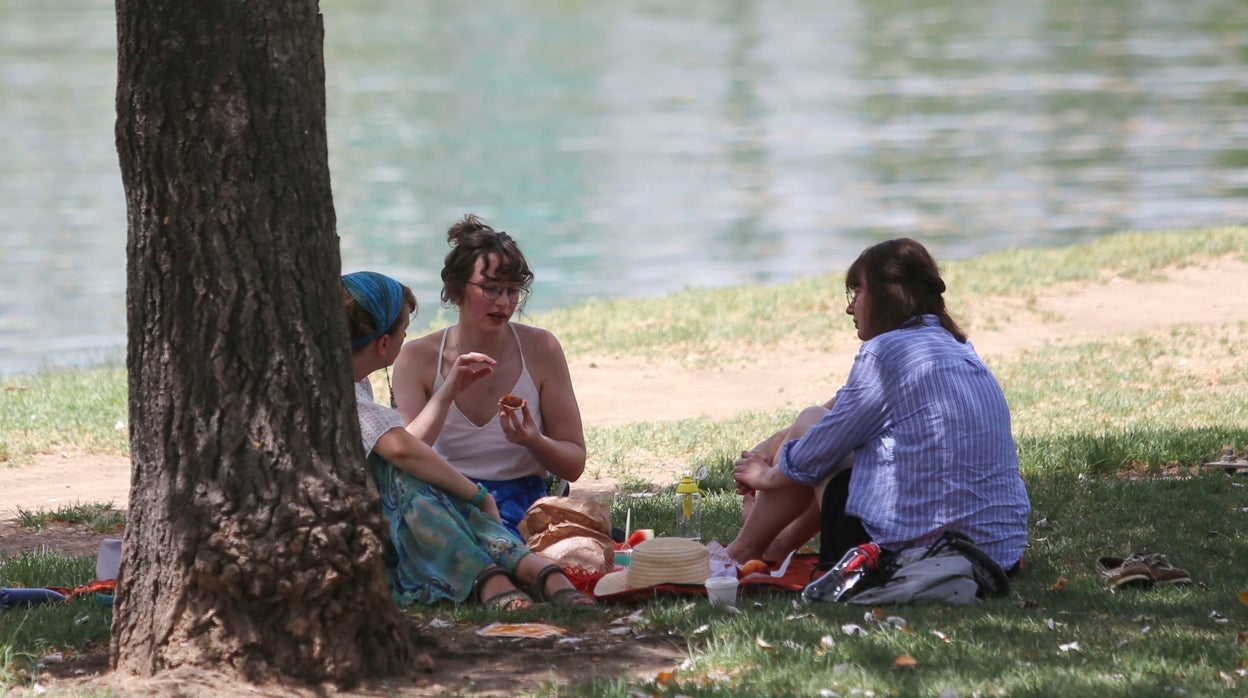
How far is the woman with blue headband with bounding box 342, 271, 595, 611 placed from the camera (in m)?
4.81

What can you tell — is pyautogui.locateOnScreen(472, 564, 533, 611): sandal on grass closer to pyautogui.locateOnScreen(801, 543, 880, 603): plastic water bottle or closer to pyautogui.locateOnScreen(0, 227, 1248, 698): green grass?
pyautogui.locateOnScreen(0, 227, 1248, 698): green grass

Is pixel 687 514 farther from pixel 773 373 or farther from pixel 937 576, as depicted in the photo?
pixel 773 373

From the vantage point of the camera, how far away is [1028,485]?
21.4 ft

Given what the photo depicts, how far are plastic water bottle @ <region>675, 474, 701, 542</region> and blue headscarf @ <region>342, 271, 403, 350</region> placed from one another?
1246mm

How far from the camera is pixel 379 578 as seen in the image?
3939mm

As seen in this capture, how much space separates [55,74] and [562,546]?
94.0 feet

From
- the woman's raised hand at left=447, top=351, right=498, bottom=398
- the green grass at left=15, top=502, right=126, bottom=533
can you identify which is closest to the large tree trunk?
the woman's raised hand at left=447, top=351, right=498, bottom=398

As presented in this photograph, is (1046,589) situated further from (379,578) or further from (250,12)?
(250,12)

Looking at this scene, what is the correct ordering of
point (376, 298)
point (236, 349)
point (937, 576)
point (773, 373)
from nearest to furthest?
point (236, 349) < point (937, 576) < point (376, 298) < point (773, 373)

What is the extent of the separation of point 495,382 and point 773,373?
5021 millimetres

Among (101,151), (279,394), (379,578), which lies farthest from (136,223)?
(101,151)

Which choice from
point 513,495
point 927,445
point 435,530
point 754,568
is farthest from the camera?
point 513,495

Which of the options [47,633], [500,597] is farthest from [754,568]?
[47,633]

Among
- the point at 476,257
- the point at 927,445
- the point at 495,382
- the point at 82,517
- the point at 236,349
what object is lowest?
the point at 82,517
